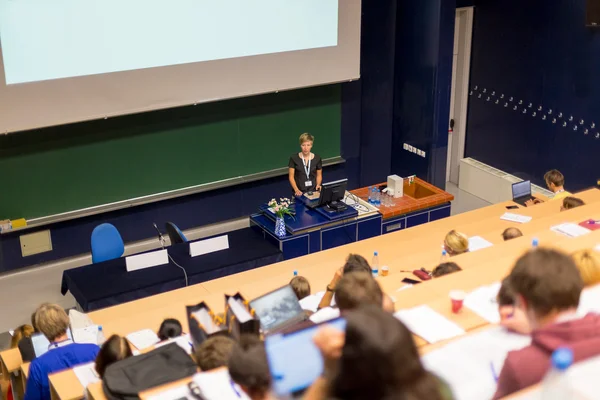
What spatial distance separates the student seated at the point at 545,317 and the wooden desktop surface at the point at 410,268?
989 mm

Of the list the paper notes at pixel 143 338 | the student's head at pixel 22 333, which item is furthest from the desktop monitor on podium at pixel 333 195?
the student's head at pixel 22 333

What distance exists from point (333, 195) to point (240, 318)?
166 inches

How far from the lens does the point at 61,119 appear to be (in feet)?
23.5

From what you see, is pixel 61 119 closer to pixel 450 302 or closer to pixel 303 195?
pixel 303 195

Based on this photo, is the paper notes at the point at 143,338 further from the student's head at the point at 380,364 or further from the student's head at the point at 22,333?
the student's head at the point at 380,364

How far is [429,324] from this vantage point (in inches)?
129

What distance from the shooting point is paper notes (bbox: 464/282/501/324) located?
335 centimetres

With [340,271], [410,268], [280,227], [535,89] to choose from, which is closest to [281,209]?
[280,227]

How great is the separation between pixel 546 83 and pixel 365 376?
7.91 metres

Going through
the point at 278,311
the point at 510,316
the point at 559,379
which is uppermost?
the point at 559,379

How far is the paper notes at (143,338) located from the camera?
16.4 ft

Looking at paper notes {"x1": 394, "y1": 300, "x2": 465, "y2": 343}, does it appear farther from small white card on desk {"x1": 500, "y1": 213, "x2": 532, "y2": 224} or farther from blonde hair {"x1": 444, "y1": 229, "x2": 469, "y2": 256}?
small white card on desk {"x1": 500, "y1": 213, "x2": 532, "y2": 224}

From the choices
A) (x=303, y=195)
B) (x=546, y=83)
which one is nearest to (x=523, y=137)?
(x=546, y=83)

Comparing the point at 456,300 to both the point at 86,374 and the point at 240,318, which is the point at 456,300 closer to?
the point at 240,318
